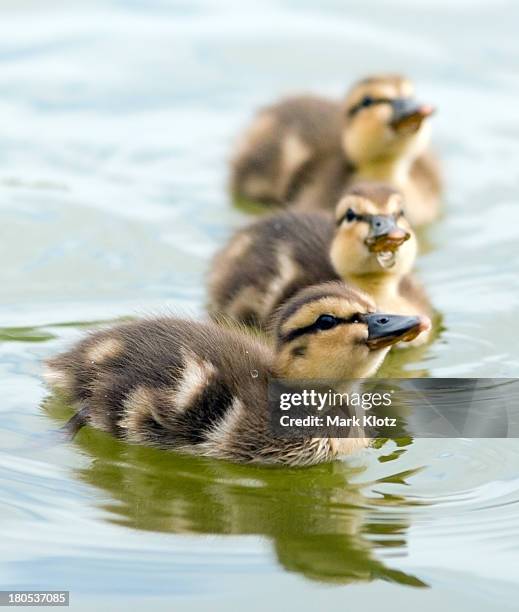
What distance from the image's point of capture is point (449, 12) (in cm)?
875

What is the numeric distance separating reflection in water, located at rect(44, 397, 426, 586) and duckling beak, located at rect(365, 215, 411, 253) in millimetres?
A: 1045

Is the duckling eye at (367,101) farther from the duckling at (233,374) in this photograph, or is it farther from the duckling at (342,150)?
the duckling at (233,374)

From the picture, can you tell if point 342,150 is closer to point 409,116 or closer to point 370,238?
point 409,116

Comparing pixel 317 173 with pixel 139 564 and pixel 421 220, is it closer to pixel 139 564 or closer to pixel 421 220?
pixel 421 220

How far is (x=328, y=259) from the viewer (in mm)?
5355

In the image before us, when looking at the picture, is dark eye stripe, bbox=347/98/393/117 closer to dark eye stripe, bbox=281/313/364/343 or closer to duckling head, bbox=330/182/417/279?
duckling head, bbox=330/182/417/279

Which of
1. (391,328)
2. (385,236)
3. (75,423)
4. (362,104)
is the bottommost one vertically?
(75,423)

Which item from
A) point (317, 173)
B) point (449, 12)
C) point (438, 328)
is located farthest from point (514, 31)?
point (438, 328)

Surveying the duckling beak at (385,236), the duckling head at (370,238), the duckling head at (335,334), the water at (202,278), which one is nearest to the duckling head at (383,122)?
the water at (202,278)

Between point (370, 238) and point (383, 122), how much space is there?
1530 mm

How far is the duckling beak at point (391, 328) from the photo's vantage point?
4238mm

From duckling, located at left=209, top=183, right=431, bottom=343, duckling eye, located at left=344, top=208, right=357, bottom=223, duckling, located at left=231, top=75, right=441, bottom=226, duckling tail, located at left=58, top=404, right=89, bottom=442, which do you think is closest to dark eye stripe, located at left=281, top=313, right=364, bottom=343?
duckling tail, located at left=58, top=404, right=89, bottom=442

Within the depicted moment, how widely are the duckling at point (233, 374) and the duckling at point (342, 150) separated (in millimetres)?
2173

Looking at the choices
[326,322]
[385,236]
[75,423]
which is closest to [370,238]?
[385,236]
